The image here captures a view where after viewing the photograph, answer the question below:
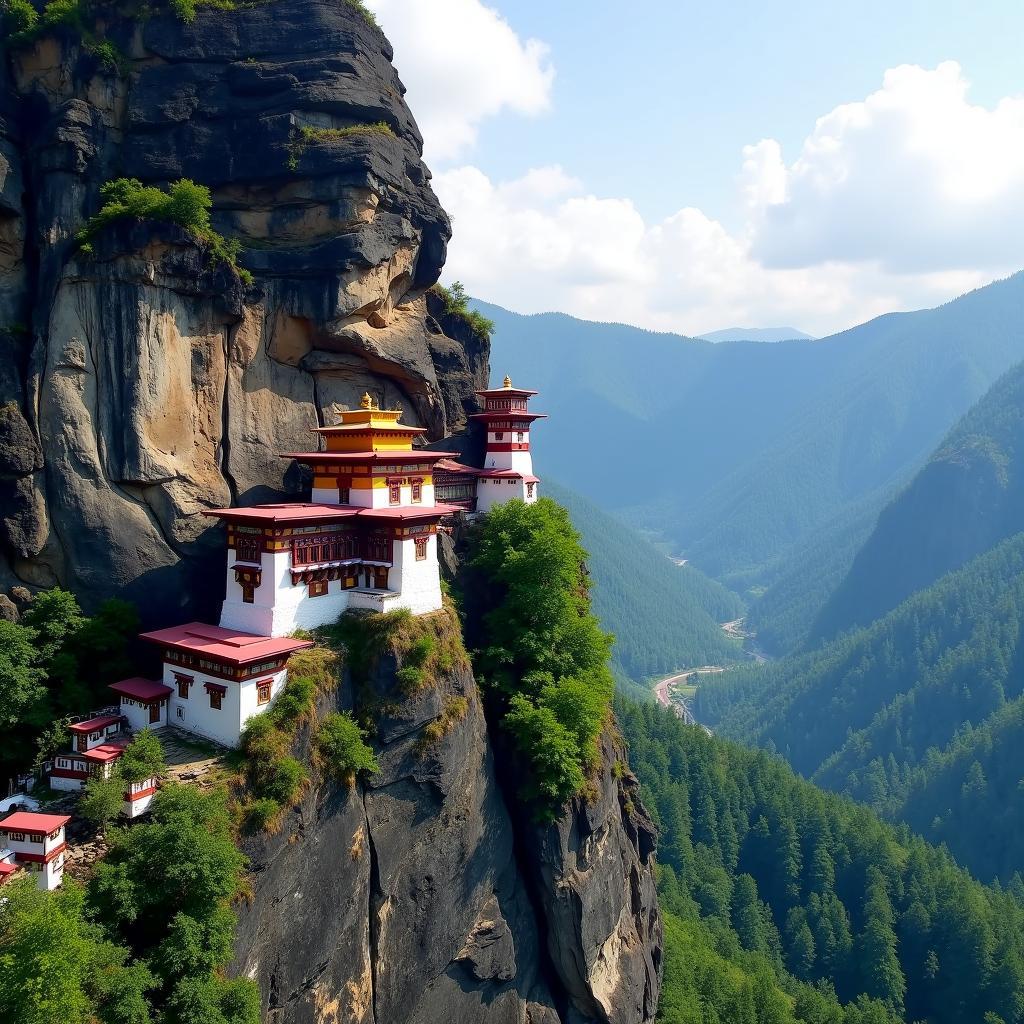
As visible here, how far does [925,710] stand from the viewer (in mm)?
118688

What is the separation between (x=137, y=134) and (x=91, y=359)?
10.3m

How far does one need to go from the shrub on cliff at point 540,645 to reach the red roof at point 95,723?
1320 cm

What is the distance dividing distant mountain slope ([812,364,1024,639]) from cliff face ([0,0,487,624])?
577 feet

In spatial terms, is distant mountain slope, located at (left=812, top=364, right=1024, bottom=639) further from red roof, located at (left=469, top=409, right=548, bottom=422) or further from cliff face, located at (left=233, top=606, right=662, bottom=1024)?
cliff face, located at (left=233, top=606, right=662, bottom=1024)

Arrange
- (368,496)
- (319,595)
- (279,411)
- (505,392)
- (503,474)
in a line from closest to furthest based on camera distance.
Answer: (319,595)
(368,496)
(279,411)
(503,474)
(505,392)

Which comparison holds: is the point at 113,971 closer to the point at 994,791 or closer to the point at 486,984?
the point at 486,984

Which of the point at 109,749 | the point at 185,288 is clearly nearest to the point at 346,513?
the point at 109,749

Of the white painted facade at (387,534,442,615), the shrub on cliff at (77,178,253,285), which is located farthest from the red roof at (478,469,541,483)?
the shrub on cliff at (77,178,253,285)

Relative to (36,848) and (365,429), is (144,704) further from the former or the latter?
(365,429)

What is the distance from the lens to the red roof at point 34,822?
1780 cm

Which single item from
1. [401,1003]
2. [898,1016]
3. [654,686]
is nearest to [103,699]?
[401,1003]

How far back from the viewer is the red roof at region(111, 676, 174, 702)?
77.2 feet

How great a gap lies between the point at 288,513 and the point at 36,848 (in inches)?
465

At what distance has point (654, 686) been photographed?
164 meters
